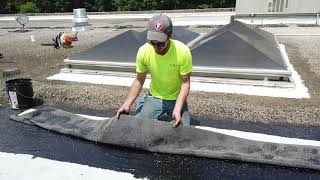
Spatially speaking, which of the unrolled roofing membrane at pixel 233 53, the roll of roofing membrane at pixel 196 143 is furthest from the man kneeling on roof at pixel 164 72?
the unrolled roofing membrane at pixel 233 53

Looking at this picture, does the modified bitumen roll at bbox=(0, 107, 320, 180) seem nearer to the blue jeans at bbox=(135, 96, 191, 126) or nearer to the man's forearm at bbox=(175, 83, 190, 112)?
the blue jeans at bbox=(135, 96, 191, 126)

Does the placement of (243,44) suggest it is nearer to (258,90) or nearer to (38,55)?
(258,90)

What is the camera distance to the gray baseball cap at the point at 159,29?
3.96 meters

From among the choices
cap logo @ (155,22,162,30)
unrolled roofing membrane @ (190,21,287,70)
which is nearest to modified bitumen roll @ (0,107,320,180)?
cap logo @ (155,22,162,30)

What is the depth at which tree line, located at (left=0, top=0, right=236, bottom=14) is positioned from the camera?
98.7ft

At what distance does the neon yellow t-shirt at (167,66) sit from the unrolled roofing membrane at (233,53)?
2.90 metres

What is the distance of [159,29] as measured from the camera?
13.0 ft

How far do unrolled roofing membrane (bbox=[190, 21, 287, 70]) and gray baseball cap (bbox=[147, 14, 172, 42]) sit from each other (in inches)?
134

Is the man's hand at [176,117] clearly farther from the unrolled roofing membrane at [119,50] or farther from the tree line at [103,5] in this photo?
the tree line at [103,5]

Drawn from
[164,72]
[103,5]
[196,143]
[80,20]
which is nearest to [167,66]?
[164,72]

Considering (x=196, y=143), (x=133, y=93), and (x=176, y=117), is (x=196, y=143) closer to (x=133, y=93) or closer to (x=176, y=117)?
(x=176, y=117)

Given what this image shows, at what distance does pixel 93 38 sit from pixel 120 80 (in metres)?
7.16

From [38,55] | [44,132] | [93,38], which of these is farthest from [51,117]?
[93,38]

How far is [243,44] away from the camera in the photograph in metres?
7.52
